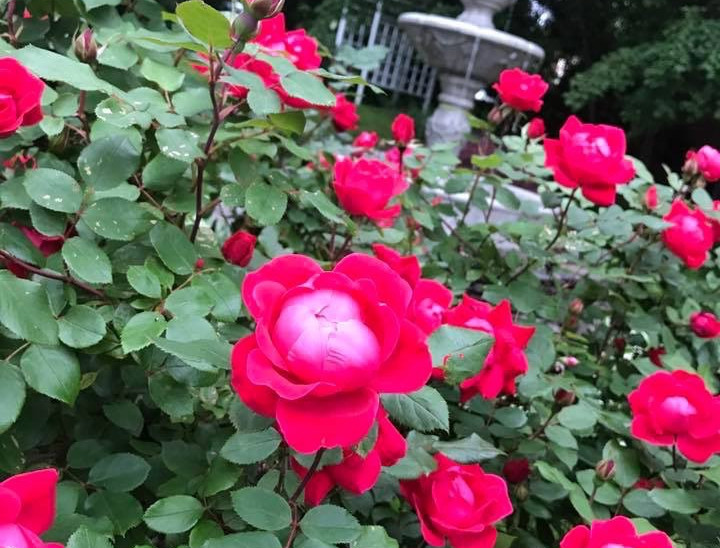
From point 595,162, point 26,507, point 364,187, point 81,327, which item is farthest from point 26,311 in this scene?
point 595,162

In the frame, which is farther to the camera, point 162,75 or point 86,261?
point 162,75

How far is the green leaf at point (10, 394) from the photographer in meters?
0.41

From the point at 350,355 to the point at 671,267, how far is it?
804 millimetres

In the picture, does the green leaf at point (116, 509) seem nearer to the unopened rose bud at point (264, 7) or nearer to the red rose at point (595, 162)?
the unopened rose bud at point (264, 7)

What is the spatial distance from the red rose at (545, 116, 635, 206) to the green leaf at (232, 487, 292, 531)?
1.81 feet

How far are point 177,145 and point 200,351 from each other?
0.76 feet

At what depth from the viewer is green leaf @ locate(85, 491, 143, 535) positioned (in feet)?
1.56

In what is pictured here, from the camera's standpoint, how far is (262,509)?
0.39 m

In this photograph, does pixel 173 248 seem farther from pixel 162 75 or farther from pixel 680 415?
pixel 680 415

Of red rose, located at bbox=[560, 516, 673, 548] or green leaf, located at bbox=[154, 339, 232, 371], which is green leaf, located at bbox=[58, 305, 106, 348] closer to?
green leaf, located at bbox=[154, 339, 232, 371]

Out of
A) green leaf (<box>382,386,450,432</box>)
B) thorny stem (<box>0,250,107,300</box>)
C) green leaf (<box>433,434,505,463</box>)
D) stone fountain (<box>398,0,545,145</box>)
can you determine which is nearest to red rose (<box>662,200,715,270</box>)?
green leaf (<box>433,434,505,463</box>)

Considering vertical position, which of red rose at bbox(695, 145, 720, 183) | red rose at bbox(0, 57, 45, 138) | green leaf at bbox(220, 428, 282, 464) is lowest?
green leaf at bbox(220, 428, 282, 464)

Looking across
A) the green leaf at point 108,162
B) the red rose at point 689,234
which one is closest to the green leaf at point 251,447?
the green leaf at point 108,162

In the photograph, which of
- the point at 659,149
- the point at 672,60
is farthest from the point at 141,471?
the point at 659,149
